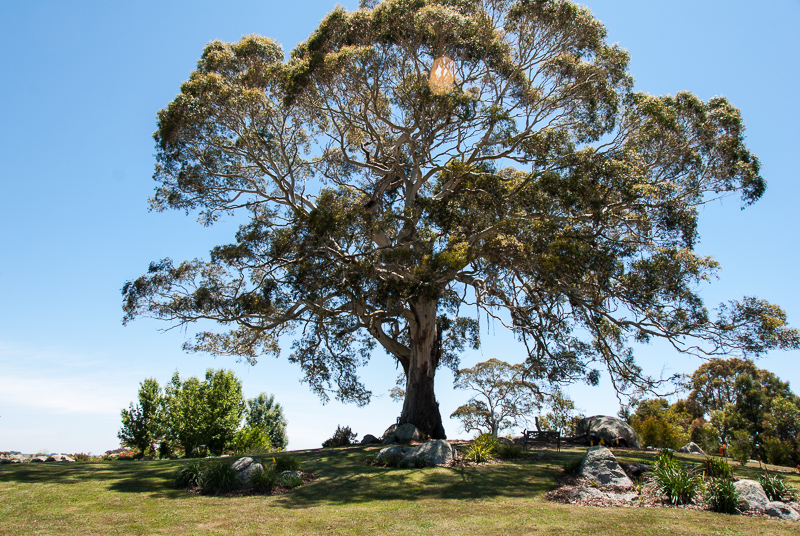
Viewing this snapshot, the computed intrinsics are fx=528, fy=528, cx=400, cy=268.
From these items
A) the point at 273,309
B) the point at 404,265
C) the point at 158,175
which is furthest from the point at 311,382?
the point at 158,175

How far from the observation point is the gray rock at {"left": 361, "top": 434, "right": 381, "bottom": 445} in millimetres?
19011

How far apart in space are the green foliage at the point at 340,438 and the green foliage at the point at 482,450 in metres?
6.67

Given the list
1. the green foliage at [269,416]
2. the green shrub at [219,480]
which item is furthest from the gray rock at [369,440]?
the green foliage at [269,416]

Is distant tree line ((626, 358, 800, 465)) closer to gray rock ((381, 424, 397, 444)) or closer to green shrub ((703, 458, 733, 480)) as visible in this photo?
green shrub ((703, 458, 733, 480))

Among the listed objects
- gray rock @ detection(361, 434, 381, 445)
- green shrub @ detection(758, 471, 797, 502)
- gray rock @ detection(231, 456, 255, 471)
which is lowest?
green shrub @ detection(758, 471, 797, 502)

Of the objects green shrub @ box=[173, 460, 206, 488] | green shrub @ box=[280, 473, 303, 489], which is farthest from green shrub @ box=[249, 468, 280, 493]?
green shrub @ box=[173, 460, 206, 488]

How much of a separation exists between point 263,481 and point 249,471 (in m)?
0.69

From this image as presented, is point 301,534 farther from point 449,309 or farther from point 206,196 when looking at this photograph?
point 449,309

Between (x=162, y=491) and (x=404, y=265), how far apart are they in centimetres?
872

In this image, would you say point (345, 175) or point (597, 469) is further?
point (345, 175)

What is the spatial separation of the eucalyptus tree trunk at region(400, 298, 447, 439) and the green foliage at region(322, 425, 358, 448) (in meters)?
2.86

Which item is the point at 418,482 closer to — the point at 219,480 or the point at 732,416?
the point at 219,480

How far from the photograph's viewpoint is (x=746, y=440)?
15.8 m

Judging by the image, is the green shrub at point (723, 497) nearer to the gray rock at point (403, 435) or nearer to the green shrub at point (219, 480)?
the gray rock at point (403, 435)
